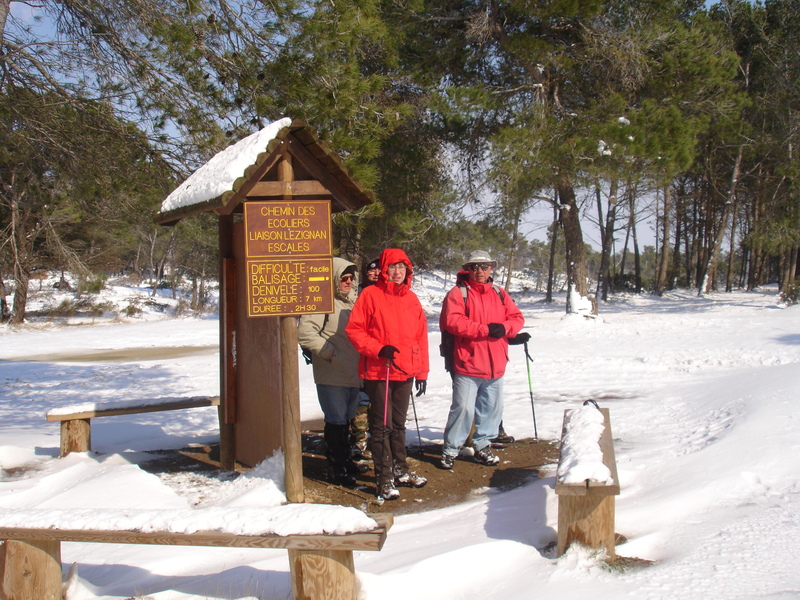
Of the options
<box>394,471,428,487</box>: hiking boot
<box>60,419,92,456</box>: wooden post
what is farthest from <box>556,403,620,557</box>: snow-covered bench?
<box>60,419,92,456</box>: wooden post

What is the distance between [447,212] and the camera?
17219 mm

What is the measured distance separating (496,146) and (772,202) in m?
16.4

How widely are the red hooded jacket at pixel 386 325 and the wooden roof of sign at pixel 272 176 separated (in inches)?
23.3

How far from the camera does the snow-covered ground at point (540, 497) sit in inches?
130

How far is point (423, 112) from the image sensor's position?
58.6ft

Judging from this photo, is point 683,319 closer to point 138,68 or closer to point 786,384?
point 786,384

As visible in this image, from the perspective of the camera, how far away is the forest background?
6301 mm

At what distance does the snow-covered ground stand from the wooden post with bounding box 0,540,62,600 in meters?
0.20

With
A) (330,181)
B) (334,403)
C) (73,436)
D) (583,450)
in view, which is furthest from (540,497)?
(73,436)

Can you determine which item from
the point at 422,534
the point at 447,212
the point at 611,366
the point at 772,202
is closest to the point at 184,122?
the point at 422,534

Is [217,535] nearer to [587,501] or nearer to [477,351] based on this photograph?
[587,501]

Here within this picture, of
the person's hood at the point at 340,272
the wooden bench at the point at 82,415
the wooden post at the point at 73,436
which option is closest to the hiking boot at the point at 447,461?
the person's hood at the point at 340,272

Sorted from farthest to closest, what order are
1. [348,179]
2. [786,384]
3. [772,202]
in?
[772,202], [786,384], [348,179]

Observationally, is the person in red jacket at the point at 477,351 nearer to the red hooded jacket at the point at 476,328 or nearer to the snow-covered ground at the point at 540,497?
the red hooded jacket at the point at 476,328
